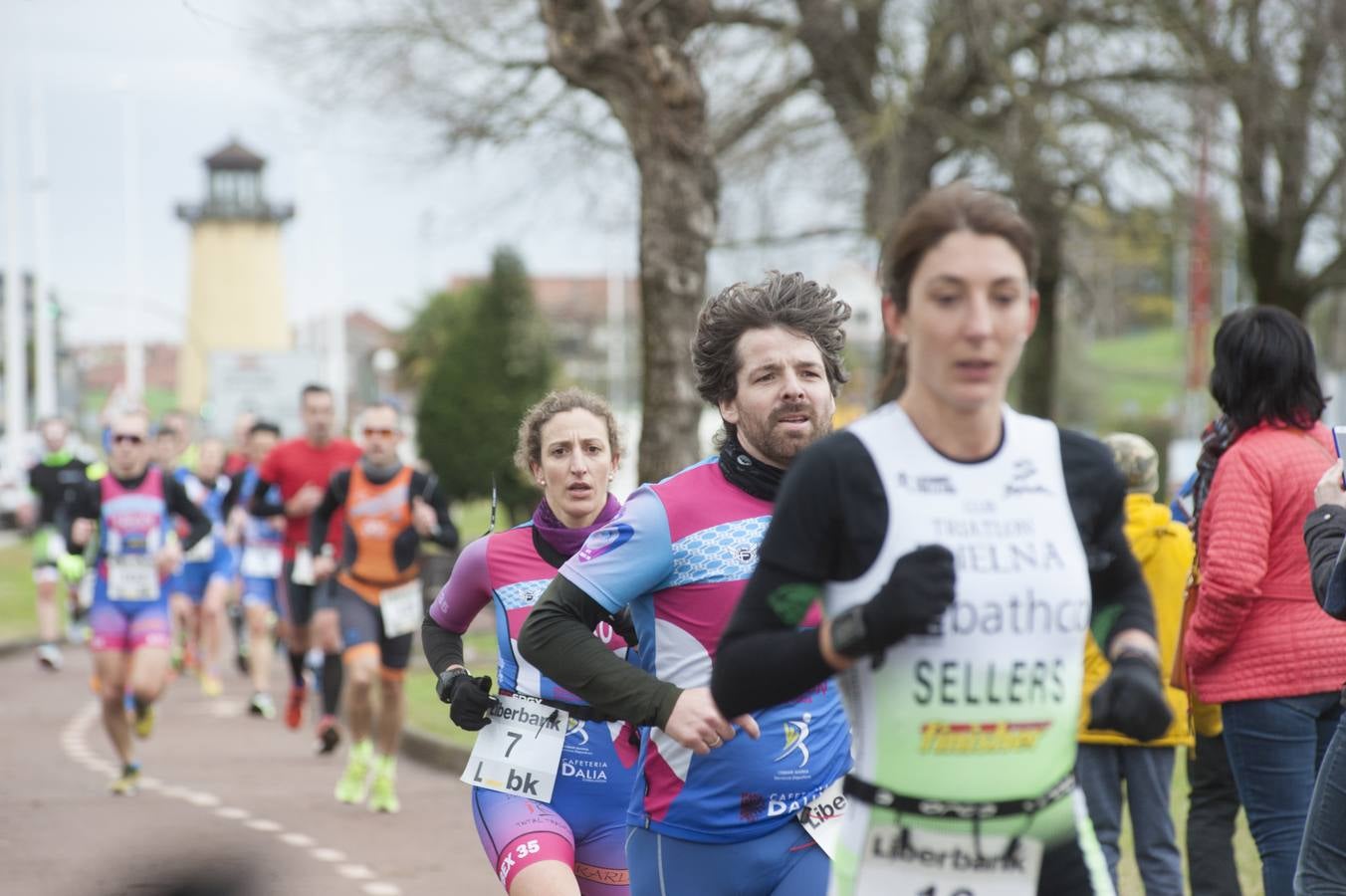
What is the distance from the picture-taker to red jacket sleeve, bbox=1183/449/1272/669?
17.1 feet

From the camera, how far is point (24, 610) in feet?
87.9

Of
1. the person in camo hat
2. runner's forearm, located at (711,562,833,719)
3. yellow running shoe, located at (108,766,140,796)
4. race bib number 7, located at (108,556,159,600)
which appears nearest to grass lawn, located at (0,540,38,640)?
race bib number 7, located at (108,556,159,600)

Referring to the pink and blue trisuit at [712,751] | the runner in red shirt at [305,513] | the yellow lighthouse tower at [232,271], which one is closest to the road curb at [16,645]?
the runner in red shirt at [305,513]

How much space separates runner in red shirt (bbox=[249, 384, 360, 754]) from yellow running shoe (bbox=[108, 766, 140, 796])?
172 cm

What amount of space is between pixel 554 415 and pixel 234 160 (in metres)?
90.7

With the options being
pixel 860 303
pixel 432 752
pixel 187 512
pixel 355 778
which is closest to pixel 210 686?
pixel 432 752

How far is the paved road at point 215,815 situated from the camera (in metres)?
8.51

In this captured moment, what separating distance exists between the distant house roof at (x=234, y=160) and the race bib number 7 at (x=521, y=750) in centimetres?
9103

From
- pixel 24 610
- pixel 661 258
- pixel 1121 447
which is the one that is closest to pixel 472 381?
pixel 24 610

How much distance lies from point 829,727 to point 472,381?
29381 millimetres

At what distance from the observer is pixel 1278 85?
16734mm

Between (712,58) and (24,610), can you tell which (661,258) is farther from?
(24,610)

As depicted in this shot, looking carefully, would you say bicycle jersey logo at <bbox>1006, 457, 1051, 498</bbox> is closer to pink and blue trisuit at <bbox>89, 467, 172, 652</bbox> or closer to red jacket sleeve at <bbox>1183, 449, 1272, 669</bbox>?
red jacket sleeve at <bbox>1183, 449, 1272, 669</bbox>

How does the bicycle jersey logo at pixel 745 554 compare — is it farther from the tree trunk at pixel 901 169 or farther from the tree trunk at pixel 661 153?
the tree trunk at pixel 901 169
